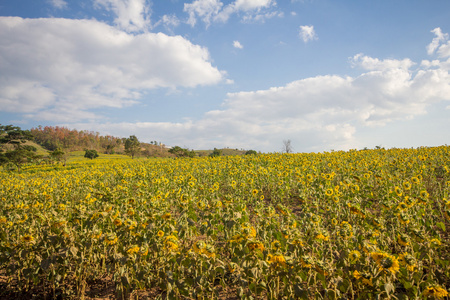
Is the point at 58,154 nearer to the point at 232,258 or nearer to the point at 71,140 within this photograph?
the point at 232,258

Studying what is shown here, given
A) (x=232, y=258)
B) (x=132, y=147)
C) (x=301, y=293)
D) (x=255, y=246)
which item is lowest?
(x=301, y=293)

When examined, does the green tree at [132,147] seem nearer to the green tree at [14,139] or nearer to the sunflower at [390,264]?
the green tree at [14,139]

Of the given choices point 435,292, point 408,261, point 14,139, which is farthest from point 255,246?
point 14,139

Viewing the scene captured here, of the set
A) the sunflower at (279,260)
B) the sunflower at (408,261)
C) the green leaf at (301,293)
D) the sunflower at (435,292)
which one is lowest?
the green leaf at (301,293)

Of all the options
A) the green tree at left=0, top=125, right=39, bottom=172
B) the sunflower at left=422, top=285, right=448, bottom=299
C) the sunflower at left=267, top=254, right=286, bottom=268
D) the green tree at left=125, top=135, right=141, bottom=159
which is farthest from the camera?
the green tree at left=125, top=135, right=141, bottom=159

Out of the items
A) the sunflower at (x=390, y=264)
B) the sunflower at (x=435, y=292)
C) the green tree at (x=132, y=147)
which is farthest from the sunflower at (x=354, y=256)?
the green tree at (x=132, y=147)

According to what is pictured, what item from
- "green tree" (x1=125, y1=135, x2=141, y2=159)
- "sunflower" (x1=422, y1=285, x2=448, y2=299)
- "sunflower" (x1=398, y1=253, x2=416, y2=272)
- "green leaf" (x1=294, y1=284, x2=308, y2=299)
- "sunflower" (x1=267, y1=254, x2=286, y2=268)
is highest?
"green tree" (x1=125, y1=135, x2=141, y2=159)

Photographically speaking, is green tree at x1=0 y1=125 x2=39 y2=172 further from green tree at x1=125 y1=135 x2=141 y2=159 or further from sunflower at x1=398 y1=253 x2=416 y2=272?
sunflower at x1=398 y1=253 x2=416 y2=272

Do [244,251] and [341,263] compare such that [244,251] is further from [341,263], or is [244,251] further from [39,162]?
[39,162]

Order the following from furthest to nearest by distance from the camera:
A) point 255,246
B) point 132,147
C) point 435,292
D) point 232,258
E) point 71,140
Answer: point 71,140, point 132,147, point 232,258, point 255,246, point 435,292

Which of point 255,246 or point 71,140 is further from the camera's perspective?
point 71,140

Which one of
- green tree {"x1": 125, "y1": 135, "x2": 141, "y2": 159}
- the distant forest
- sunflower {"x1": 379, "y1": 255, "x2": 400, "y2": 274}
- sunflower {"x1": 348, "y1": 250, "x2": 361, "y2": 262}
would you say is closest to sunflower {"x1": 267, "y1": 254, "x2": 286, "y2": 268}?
sunflower {"x1": 348, "y1": 250, "x2": 361, "y2": 262}

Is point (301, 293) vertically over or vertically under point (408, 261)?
under

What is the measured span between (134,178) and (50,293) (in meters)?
8.76
